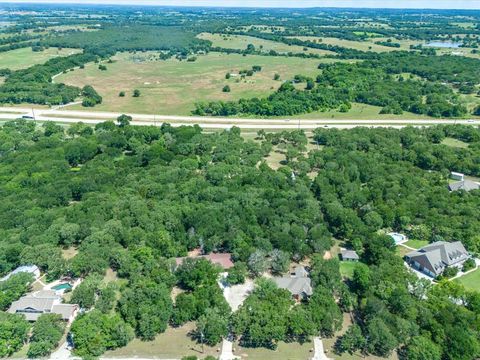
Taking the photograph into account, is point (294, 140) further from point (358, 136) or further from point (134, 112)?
point (134, 112)

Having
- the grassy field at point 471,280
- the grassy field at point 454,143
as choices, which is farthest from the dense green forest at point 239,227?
the grassy field at point 471,280

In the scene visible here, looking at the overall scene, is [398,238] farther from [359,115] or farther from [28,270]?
[359,115]

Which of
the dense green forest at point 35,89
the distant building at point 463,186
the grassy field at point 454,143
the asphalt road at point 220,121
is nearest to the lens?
the distant building at point 463,186

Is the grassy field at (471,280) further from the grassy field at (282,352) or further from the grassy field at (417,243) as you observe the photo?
the grassy field at (282,352)

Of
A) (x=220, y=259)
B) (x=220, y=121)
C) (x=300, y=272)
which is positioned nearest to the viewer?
(x=300, y=272)

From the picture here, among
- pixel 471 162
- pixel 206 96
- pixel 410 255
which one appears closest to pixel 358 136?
pixel 471 162

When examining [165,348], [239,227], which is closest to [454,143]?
[239,227]

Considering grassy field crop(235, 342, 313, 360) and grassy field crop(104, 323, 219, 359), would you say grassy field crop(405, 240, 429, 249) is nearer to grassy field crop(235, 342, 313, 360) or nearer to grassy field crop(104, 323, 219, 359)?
grassy field crop(235, 342, 313, 360)
